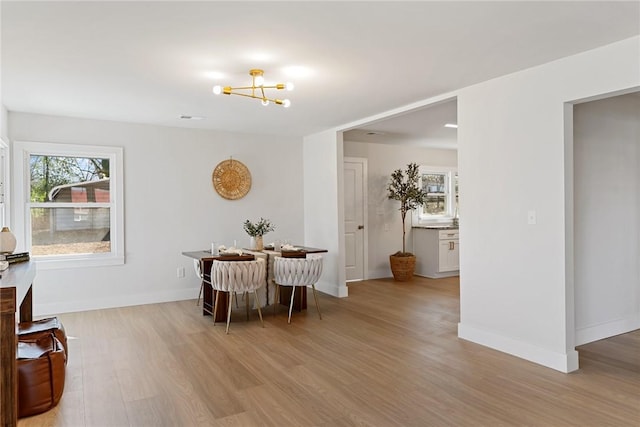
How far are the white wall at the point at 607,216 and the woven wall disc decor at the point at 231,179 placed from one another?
4.25 m

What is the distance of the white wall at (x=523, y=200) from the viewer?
324 cm

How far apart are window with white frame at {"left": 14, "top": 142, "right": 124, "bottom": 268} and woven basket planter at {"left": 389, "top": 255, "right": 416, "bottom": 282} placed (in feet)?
13.8

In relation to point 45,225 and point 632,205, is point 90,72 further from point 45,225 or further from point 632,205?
point 632,205

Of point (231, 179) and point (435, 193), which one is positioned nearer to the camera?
point (231, 179)

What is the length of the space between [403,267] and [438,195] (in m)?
2.03

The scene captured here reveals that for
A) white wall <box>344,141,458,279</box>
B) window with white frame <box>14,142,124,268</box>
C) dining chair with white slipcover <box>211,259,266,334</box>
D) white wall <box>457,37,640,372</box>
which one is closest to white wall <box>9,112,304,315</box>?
window with white frame <box>14,142,124,268</box>

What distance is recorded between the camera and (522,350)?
A: 358 cm

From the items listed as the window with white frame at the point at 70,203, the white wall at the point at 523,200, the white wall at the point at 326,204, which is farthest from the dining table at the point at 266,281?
the white wall at the point at 523,200

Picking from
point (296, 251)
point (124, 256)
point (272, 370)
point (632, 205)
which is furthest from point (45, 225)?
point (632, 205)

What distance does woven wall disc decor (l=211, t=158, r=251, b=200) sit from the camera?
623cm

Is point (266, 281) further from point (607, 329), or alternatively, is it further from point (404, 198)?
point (607, 329)

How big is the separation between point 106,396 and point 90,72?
8.17 ft

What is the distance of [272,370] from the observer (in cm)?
335

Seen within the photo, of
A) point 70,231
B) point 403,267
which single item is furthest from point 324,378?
point 403,267
